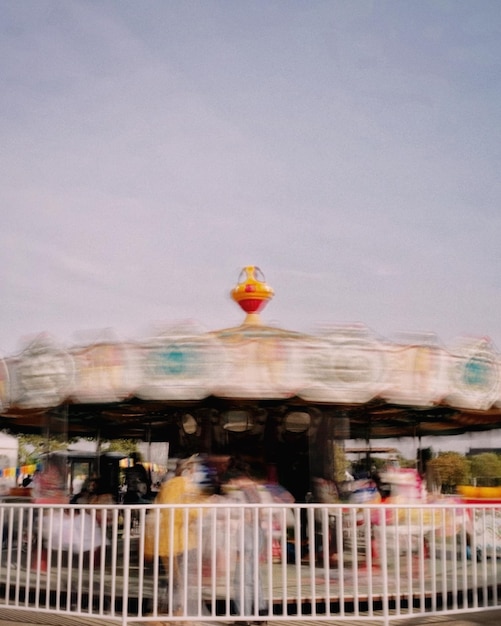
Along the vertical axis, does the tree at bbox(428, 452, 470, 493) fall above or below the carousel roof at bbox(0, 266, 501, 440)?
below

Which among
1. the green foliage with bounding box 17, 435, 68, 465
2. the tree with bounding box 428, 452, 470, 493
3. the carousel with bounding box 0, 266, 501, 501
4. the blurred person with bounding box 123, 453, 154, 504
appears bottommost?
the green foliage with bounding box 17, 435, 68, 465

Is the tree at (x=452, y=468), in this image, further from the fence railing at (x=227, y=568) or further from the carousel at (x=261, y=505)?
the fence railing at (x=227, y=568)

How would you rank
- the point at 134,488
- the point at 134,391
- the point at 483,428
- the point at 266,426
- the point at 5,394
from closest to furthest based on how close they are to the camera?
the point at 134,391
the point at 5,394
the point at 266,426
the point at 134,488
the point at 483,428

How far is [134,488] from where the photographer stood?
10.8m

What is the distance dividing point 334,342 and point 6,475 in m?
20.9

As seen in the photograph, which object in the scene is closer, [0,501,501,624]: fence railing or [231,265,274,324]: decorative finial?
[0,501,501,624]: fence railing

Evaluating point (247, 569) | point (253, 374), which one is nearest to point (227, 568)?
point (247, 569)

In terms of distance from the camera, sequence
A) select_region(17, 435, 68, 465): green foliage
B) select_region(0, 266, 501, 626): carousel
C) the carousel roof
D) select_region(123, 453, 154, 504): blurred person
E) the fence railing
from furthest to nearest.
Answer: select_region(17, 435, 68, 465): green foliage
select_region(123, 453, 154, 504): blurred person
the carousel roof
select_region(0, 266, 501, 626): carousel
the fence railing

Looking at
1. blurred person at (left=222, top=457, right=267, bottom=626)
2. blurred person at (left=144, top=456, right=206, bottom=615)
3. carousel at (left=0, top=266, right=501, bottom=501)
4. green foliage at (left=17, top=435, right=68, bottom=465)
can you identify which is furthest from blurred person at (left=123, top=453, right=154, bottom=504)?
green foliage at (left=17, top=435, right=68, bottom=465)

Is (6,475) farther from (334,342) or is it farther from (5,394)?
(334,342)

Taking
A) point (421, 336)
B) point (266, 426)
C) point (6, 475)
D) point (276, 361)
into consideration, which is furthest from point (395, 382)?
point (6, 475)

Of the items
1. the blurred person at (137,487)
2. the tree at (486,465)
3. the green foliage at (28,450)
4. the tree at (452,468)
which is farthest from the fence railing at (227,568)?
the green foliage at (28,450)

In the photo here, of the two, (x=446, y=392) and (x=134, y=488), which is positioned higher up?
(x=446, y=392)

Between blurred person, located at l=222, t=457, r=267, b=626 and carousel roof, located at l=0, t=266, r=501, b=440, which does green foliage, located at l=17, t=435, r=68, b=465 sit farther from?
blurred person, located at l=222, t=457, r=267, b=626
